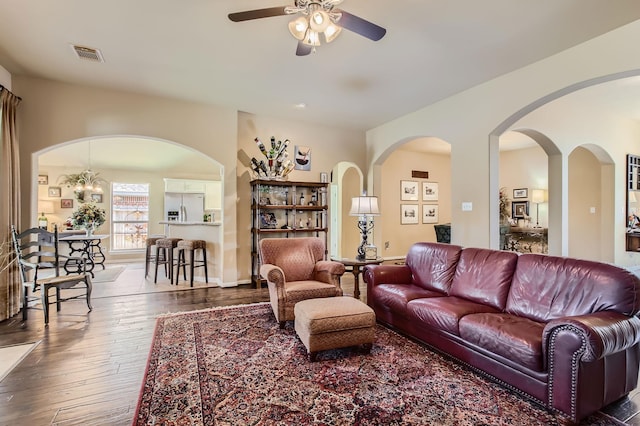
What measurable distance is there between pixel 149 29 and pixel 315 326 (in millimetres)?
3086

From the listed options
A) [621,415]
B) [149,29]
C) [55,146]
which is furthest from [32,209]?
[621,415]

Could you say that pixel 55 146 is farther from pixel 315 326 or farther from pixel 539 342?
pixel 539 342

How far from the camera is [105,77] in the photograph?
3916 mm

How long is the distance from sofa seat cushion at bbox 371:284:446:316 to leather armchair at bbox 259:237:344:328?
45cm

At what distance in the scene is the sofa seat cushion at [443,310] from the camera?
2438mm

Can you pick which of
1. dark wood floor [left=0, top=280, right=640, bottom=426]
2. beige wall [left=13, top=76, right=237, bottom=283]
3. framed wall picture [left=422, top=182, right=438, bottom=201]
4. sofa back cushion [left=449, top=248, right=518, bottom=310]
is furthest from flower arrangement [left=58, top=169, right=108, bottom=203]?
framed wall picture [left=422, top=182, right=438, bottom=201]

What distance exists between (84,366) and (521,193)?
30.3 ft

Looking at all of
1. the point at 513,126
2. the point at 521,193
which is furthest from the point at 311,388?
the point at 521,193

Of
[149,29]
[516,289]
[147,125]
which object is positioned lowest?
[516,289]

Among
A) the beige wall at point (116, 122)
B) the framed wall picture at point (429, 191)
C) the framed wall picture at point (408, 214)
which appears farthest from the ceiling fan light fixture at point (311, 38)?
the framed wall picture at point (429, 191)

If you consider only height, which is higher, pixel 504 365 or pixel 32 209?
pixel 32 209

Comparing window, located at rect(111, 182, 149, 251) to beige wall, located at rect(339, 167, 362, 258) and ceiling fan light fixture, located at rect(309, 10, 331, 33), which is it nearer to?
beige wall, located at rect(339, 167, 362, 258)

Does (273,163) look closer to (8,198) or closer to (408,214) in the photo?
(8,198)

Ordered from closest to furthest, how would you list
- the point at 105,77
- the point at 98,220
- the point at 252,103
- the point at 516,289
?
the point at 516,289 < the point at 105,77 < the point at 252,103 < the point at 98,220
